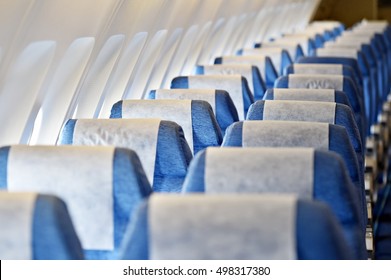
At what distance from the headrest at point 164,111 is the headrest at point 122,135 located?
0.99m

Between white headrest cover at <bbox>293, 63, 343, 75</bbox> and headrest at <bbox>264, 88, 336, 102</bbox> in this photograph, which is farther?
white headrest cover at <bbox>293, 63, 343, 75</bbox>

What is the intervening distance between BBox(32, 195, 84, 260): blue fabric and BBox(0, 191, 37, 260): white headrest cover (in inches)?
0.6

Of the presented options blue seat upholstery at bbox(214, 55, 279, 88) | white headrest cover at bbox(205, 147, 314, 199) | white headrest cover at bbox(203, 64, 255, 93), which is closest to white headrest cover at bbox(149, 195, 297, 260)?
white headrest cover at bbox(205, 147, 314, 199)

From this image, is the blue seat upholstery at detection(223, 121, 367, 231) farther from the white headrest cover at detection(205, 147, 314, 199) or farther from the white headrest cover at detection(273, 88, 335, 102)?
the white headrest cover at detection(273, 88, 335, 102)

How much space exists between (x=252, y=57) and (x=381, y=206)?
6.73 feet

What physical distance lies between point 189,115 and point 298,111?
2.11 feet

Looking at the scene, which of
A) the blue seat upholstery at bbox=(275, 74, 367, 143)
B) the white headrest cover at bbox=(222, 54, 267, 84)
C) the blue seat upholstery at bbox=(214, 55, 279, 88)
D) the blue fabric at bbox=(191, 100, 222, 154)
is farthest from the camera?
the white headrest cover at bbox=(222, 54, 267, 84)

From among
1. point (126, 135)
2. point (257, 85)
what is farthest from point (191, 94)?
point (126, 135)

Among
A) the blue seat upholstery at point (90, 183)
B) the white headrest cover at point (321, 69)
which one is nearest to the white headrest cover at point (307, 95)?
the white headrest cover at point (321, 69)

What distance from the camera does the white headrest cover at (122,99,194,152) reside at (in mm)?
5695

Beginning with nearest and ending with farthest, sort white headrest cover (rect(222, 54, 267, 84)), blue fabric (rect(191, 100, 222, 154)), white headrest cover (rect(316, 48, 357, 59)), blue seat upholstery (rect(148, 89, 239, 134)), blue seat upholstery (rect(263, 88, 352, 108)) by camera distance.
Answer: blue fabric (rect(191, 100, 222, 154)) < blue seat upholstery (rect(263, 88, 352, 108)) < blue seat upholstery (rect(148, 89, 239, 134)) < white headrest cover (rect(222, 54, 267, 84)) < white headrest cover (rect(316, 48, 357, 59))

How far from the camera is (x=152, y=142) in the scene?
4.54 meters

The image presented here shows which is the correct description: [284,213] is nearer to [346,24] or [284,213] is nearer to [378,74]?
[378,74]

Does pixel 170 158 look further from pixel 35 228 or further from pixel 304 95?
pixel 304 95
